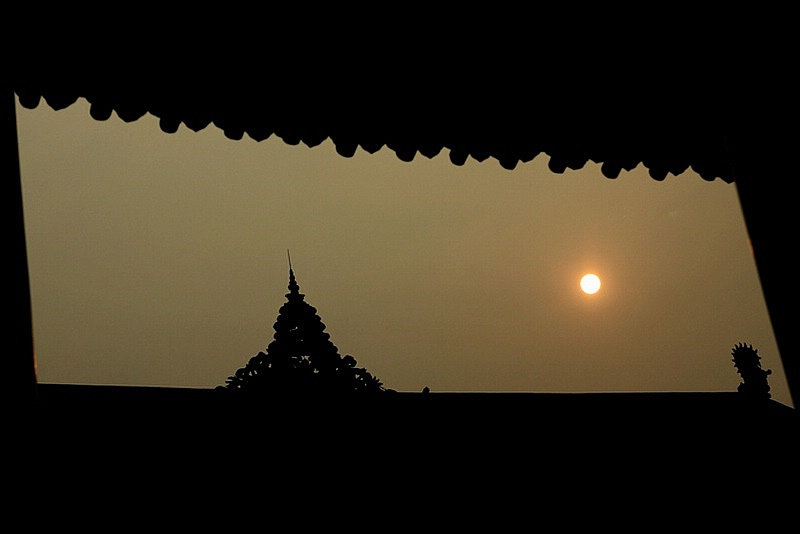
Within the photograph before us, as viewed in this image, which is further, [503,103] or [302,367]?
[302,367]

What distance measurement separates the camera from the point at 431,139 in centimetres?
256

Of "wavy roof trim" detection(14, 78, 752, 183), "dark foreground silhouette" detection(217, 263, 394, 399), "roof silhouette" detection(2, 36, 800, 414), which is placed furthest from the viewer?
"dark foreground silhouette" detection(217, 263, 394, 399)

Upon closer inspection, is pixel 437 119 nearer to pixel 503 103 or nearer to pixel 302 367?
pixel 503 103

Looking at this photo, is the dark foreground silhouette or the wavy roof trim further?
the dark foreground silhouette

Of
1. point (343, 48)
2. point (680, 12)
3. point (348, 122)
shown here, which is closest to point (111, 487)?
point (348, 122)

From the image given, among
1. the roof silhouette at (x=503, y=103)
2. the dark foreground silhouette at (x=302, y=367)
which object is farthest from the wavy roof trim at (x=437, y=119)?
the dark foreground silhouette at (x=302, y=367)

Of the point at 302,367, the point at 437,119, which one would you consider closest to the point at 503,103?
the point at 437,119

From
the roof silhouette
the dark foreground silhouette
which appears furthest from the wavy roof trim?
the dark foreground silhouette

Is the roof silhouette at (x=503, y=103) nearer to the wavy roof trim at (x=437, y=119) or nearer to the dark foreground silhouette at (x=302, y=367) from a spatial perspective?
the wavy roof trim at (x=437, y=119)

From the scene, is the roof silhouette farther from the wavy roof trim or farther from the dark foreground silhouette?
the dark foreground silhouette

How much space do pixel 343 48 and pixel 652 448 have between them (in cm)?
288

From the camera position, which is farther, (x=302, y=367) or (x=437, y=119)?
(x=302, y=367)

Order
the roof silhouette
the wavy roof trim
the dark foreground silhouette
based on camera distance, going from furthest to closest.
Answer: the dark foreground silhouette → the wavy roof trim → the roof silhouette

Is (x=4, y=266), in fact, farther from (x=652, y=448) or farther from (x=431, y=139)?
(x=652, y=448)
